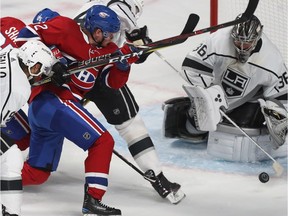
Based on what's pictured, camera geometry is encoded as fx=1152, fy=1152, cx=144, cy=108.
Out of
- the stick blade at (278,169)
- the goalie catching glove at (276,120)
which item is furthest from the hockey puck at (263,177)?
the goalie catching glove at (276,120)

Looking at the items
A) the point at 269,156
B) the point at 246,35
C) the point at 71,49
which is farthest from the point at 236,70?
the point at 71,49

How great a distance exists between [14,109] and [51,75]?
15.5 inches

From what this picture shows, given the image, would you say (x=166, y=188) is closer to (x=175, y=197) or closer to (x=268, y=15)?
(x=175, y=197)

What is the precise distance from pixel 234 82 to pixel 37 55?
1298mm

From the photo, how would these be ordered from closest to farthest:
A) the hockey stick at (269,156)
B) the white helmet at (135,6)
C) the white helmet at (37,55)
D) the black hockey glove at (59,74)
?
the white helmet at (37,55)
the black hockey glove at (59,74)
the hockey stick at (269,156)
the white helmet at (135,6)

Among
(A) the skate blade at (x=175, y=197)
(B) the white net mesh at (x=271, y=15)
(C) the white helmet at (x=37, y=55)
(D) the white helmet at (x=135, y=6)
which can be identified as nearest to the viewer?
(C) the white helmet at (x=37, y=55)

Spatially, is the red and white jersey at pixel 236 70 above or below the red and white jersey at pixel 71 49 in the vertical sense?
below

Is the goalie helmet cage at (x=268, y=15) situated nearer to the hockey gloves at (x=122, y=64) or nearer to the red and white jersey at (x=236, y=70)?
the red and white jersey at (x=236, y=70)

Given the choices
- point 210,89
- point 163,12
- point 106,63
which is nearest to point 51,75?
point 106,63

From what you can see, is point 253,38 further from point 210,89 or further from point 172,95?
point 172,95

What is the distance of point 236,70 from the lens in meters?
5.36

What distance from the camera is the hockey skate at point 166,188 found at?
16.0 feet

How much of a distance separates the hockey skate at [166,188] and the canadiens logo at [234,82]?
0.67 metres

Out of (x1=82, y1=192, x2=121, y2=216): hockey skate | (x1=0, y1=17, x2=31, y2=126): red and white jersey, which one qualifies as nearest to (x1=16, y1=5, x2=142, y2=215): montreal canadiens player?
(x1=82, y1=192, x2=121, y2=216): hockey skate
